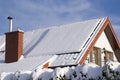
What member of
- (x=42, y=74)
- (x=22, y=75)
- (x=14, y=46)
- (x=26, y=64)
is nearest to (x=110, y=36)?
(x=14, y=46)

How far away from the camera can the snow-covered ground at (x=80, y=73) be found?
10258 mm

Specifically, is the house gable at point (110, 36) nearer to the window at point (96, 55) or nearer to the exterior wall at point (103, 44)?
the exterior wall at point (103, 44)

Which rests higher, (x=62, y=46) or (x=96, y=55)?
(x=62, y=46)

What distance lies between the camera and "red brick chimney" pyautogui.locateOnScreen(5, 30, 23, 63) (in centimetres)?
2183

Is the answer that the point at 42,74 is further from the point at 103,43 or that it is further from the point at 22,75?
the point at 103,43

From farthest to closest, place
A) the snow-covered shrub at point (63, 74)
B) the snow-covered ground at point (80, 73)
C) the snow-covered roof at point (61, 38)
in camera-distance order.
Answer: the snow-covered roof at point (61, 38) < the snow-covered shrub at point (63, 74) < the snow-covered ground at point (80, 73)

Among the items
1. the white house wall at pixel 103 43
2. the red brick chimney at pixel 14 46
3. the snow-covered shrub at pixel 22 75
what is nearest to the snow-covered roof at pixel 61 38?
the red brick chimney at pixel 14 46

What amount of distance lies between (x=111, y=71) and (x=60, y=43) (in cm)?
1170

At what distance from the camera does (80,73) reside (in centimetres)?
1081

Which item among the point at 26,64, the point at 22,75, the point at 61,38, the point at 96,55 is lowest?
the point at 22,75

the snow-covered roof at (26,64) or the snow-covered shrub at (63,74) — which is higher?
the snow-covered roof at (26,64)

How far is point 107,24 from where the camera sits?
914 inches

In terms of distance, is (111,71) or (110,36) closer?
(111,71)

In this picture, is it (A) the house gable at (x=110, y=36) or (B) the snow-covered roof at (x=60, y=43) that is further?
(A) the house gable at (x=110, y=36)
